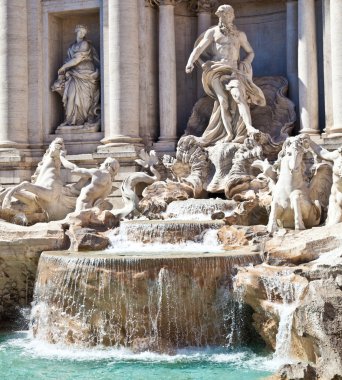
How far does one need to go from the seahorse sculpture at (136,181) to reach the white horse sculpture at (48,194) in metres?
1.00

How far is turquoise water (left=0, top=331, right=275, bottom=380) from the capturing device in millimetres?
10039

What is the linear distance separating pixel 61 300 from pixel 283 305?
345 centimetres

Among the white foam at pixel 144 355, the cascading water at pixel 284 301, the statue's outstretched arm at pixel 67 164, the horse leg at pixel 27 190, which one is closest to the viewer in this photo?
the cascading water at pixel 284 301

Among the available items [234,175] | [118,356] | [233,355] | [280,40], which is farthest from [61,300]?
[280,40]

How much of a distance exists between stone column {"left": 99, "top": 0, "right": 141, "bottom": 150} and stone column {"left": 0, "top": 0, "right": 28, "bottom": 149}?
2284mm

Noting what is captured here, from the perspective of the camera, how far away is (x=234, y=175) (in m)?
15.8

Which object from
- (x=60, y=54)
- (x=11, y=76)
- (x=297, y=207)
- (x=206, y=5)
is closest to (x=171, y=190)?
(x=297, y=207)

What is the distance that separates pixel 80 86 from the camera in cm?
1828

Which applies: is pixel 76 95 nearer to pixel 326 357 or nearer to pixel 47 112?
pixel 47 112

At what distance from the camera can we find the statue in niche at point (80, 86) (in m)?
18.3

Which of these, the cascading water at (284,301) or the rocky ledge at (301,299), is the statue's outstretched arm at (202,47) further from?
the cascading water at (284,301)

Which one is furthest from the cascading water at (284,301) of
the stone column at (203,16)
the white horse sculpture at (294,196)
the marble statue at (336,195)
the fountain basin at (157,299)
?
the stone column at (203,16)

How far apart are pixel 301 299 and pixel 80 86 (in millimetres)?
9758

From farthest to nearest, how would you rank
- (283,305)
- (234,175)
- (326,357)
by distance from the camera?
(234,175) → (283,305) → (326,357)
